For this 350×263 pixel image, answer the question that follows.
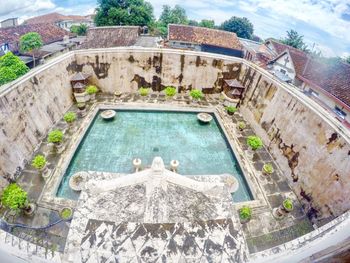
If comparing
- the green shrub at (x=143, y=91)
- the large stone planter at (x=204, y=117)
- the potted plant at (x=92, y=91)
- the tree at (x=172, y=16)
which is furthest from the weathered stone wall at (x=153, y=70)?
the tree at (x=172, y=16)

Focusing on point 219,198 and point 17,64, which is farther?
point 17,64

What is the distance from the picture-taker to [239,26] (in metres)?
48.7

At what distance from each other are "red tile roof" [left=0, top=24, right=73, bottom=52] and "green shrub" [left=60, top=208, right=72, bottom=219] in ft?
94.4

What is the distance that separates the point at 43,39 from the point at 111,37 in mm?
12962

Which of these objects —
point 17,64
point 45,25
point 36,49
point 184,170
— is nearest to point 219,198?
point 184,170

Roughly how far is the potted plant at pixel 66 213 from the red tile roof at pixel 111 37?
22227 mm

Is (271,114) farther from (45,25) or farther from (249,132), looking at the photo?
(45,25)

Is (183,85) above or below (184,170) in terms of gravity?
above

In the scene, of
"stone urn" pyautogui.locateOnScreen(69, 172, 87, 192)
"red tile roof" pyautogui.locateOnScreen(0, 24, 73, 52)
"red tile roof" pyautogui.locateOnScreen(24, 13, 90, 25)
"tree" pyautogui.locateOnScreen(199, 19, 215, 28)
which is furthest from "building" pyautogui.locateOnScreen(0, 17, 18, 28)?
"stone urn" pyautogui.locateOnScreen(69, 172, 87, 192)

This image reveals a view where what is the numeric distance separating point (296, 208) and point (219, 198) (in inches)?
329

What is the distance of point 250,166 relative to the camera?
1262cm

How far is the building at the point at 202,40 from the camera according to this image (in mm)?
30969

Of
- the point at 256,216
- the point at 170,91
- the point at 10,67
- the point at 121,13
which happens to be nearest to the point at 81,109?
the point at 170,91

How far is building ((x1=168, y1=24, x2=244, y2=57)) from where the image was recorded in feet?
102
